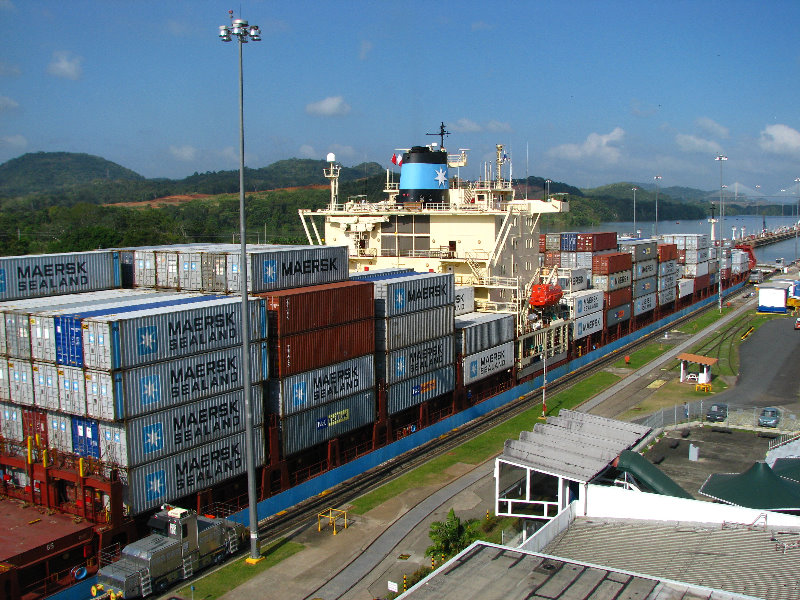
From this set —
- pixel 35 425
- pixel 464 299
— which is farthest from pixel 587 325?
pixel 35 425

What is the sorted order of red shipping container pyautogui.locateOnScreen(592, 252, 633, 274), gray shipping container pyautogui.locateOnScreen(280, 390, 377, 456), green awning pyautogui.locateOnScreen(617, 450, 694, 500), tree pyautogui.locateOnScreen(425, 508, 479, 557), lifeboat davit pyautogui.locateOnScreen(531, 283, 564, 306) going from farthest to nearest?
red shipping container pyautogui.locateOnScreen(592, 252, 633, 274)
lifeboat davit pyautogui.locateOnScreen(531, 283, 564, 306)
gray shipping container pyautogui.locateOnScreen(280, 390, 377, 456)
green awning pyautogui.locateOnScreen(617, 450, 694, 500)
tree pyautogui.locateOnScreen(425, 508, 479, 557)

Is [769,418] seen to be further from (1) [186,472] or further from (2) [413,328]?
(1) [186,472]

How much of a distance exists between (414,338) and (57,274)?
15.1m

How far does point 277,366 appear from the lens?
25953 mm

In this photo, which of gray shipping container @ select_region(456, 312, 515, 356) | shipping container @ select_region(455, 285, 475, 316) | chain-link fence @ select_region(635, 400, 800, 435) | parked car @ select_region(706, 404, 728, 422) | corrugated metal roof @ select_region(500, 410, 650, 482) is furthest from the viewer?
shipping container @ select_region(455, 285, 475, 316)

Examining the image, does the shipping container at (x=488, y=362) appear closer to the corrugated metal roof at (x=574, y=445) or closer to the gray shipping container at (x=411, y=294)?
the gray shipping container at (x=411, y=294)

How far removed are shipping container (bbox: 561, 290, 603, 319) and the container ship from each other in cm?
484

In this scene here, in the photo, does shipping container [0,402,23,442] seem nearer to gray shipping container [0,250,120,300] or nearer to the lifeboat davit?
gray shipping container [0,250,120,300]

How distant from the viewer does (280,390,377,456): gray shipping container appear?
2670 cm

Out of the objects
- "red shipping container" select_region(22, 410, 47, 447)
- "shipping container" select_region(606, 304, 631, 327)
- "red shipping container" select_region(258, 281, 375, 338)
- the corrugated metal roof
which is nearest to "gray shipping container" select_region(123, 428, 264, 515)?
"red shipping container" select_region(22, 410, 47, 447)

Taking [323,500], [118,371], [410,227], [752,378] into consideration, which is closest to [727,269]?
[752,378]

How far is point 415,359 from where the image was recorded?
33.2 m

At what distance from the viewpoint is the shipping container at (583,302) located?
50844mm

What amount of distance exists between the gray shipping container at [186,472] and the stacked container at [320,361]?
1.85 m
